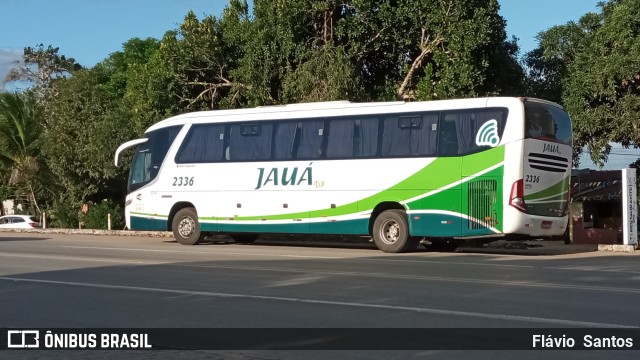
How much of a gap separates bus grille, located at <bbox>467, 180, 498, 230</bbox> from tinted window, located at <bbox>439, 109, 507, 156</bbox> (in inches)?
33.3

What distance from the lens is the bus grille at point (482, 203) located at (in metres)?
18.7

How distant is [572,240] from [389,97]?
26.5 ft

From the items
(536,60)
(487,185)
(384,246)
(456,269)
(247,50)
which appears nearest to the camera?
(456,269)

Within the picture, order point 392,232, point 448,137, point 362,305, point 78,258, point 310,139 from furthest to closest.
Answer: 1. point 310,139
2. point 392,232
3. point 448,137
4. point 78,258
5. point 362,305

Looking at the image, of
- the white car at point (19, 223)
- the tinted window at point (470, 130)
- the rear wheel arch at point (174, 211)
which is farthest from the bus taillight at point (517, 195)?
the white car at point (19, 223)

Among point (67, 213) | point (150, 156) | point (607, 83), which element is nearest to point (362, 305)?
point (150, 156)

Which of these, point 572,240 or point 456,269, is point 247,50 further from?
point 456,269

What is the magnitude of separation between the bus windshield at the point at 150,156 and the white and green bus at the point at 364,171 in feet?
0.11

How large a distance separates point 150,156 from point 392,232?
27.0ft

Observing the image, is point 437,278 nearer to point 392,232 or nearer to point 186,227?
point 392,232

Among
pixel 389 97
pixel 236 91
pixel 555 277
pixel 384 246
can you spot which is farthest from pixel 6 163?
pixel 555 277

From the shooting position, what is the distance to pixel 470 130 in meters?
19.0

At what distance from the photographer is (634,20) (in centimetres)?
2738
